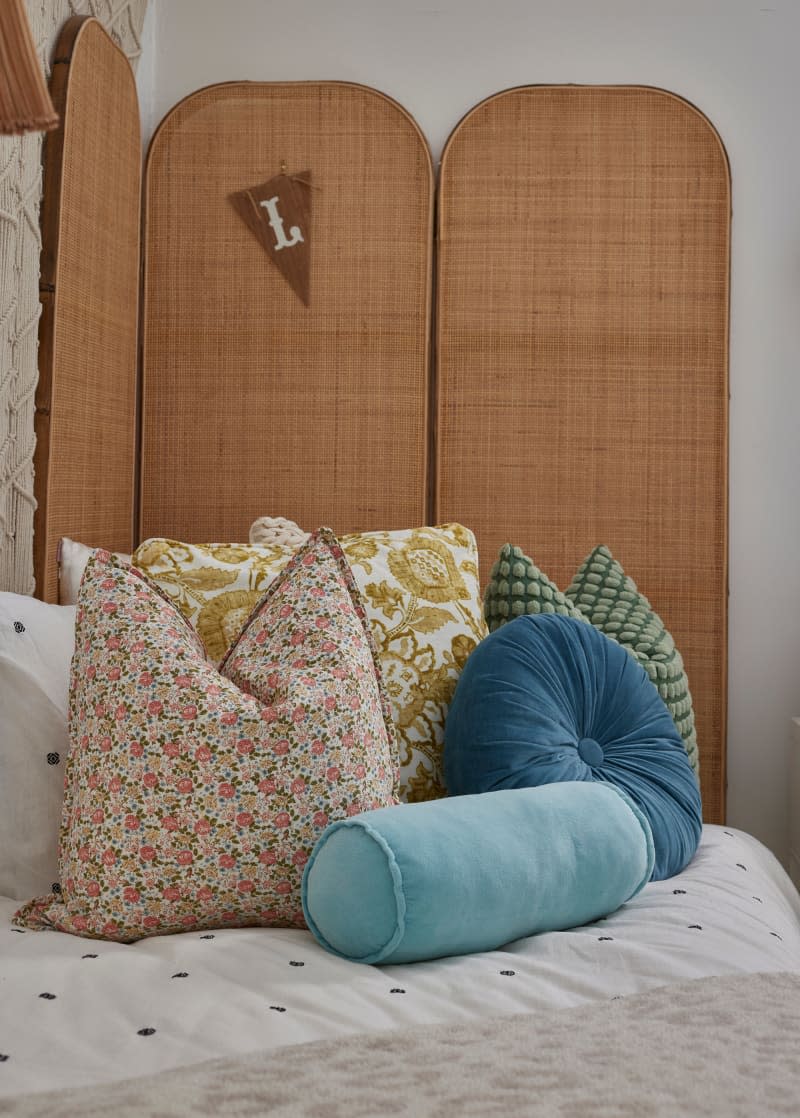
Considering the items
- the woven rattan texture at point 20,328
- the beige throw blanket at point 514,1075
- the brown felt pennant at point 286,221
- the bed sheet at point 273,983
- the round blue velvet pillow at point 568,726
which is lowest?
the bed sheet at point 273,983

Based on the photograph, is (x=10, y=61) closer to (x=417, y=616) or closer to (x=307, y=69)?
(x=417, y=616)

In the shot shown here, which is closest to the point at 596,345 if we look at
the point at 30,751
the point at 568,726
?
the point at 568,726

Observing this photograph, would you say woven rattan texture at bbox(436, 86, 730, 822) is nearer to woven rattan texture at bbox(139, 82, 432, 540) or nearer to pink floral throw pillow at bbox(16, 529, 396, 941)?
woven rattan texture at bbox(139, 82, 432, 540)

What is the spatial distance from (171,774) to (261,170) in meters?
1.65

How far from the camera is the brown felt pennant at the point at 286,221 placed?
2439mm

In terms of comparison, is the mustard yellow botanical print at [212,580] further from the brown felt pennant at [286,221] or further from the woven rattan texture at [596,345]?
the brown felt pennant at [286,221]

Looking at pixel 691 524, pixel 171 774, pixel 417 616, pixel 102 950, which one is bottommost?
pixel 102 950

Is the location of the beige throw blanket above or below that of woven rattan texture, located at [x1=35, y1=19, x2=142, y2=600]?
below

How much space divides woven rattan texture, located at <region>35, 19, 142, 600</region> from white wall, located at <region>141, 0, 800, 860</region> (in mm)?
386

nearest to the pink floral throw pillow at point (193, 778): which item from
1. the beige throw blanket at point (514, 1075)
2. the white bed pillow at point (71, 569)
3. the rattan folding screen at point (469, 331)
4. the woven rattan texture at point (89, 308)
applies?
the beige throw blanket at point (514, 1075)

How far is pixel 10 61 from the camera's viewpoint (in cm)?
77

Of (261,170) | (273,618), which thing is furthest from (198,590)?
(261,170)

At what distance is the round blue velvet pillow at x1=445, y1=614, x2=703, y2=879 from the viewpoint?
144 centimetres

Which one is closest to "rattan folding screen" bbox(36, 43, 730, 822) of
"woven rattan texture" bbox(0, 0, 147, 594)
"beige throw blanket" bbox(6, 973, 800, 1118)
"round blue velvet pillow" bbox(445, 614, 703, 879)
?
"woven rattan texture" bbox(0, 0, 147, 594)
